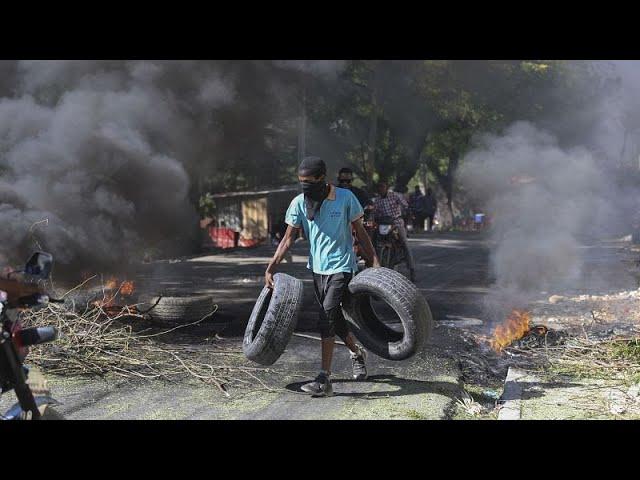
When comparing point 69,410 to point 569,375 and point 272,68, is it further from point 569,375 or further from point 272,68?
point 272,68

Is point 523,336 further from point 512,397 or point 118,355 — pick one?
point 118,355

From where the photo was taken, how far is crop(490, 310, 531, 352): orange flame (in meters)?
7.65

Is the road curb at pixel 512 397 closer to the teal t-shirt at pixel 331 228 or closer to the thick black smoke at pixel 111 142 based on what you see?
the teal t-shirt at pixel 331 228

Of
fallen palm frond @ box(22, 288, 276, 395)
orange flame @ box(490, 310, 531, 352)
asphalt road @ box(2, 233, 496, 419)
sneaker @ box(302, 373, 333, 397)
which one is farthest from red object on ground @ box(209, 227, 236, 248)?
sneaker @ box(302, 373, 333, 397)

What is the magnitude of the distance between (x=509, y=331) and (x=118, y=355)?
13.2 feet

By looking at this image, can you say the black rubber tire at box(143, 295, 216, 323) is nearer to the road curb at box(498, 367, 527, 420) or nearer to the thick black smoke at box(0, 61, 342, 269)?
the thick black smoke at box(0, 61, 342, 269)

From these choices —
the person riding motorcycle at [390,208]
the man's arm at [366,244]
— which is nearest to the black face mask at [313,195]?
the man's arm at [366,244]

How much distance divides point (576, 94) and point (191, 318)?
17.0 m

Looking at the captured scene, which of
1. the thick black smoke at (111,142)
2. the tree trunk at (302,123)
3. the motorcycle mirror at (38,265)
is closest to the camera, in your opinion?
the motorcycle mirror at (38,265)

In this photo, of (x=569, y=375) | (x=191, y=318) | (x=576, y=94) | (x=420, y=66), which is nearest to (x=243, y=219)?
(x=420, y=66)

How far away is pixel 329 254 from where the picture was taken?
Result: 5.64 metres

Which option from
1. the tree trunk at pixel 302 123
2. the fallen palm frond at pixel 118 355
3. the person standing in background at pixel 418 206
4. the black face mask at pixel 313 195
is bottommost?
the fallen palm frond at pixel 118 355

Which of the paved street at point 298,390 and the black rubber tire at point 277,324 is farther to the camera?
the black rubber tire at point 277,324

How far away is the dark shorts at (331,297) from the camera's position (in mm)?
5641
